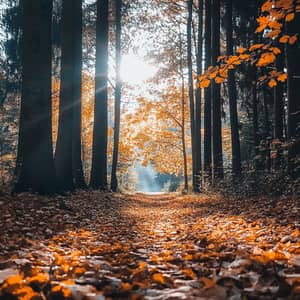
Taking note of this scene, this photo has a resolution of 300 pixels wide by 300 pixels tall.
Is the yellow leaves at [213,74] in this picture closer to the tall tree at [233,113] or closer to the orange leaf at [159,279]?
the orange leaf at [159,279]

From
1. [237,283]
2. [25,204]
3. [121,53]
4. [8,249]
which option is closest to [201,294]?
[237,283]

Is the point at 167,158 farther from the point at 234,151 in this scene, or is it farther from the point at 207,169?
the point at 234,151

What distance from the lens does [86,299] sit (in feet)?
6.56

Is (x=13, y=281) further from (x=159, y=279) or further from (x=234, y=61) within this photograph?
(x=234, y=61)

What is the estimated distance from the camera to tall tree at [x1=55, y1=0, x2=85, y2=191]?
1092 centimetres

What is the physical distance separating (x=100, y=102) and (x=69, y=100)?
141 inches

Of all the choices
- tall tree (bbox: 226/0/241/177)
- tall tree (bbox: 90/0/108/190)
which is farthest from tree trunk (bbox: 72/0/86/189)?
tall tree (bbox: 226/0/241/177)

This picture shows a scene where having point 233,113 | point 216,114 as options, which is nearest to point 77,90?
point 216,114

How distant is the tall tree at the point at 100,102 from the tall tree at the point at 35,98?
6612 millimetres

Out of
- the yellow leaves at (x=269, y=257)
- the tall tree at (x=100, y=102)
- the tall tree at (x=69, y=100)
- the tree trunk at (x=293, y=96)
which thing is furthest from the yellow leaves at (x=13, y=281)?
the tall tree at (x=100, y=102)

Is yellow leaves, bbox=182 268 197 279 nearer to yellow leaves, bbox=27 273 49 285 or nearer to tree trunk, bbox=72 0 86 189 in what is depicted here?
yellow leaves, bbox=27 273 49 285

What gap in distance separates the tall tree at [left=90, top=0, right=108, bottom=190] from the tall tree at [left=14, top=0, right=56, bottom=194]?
6.61m

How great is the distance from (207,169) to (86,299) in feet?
47.3

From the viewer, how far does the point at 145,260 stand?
331cm
